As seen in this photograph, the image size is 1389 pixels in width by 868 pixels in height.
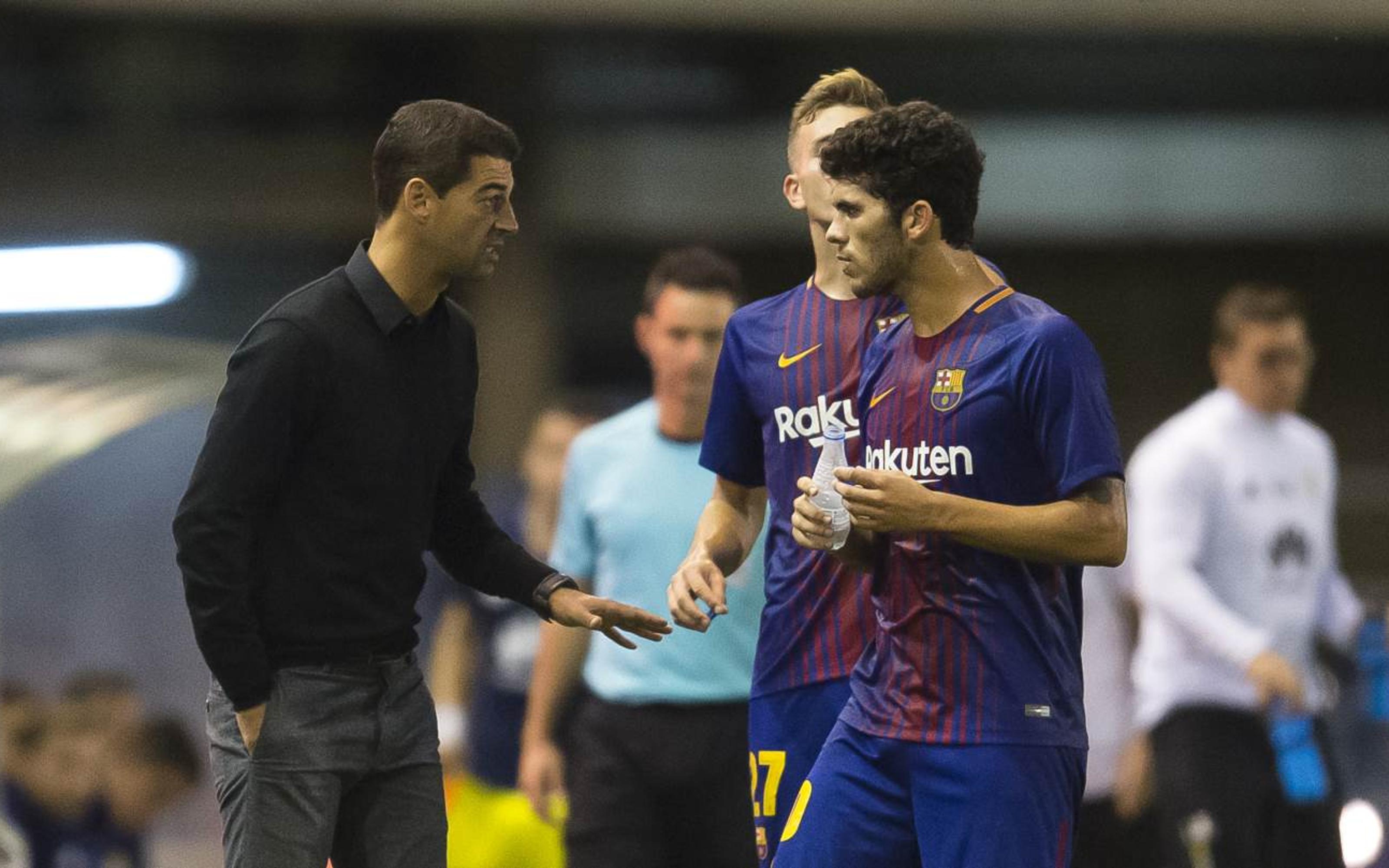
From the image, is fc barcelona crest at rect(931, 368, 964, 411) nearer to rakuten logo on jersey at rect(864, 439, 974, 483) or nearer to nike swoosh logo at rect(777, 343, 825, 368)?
rakuten logo on jersey at rect(864, 439, 974, 483)

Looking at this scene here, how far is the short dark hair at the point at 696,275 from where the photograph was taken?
642 cm

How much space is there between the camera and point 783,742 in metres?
4.83

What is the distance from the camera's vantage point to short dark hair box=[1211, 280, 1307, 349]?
7.58 m

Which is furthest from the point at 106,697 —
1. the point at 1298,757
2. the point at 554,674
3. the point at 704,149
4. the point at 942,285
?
the point at 704,149

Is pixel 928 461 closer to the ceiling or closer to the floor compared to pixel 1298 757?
closer to the ceiling

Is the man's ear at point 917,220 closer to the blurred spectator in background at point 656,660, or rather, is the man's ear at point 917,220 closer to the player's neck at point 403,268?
the player's neck at point 403,268

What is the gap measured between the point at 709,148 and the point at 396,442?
54.0 feet

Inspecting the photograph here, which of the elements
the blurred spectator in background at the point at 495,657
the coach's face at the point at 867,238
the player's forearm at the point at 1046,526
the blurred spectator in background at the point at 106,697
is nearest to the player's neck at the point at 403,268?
the coach's face at the point at 867,238

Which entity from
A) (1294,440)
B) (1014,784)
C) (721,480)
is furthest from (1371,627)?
(1014,784)

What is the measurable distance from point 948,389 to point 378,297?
115 cm

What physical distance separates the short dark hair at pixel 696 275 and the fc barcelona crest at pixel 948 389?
7.73 ft

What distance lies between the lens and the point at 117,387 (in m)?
9.48

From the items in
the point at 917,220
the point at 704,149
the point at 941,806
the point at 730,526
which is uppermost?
the point at 704,149

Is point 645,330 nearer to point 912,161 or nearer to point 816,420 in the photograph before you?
point 816,420
